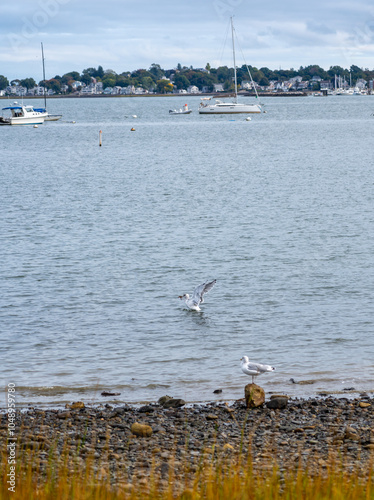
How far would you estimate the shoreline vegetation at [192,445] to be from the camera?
8.29 meters

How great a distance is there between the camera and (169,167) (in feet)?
237

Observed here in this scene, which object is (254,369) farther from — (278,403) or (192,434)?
(192,434)

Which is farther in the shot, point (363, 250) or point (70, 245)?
point (70, 245)

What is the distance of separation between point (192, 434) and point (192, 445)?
1.92ft

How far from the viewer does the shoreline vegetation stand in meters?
8.29

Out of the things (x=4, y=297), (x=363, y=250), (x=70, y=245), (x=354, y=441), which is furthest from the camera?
(x=70, y=245)

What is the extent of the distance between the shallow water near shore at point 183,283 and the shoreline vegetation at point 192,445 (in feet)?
4.75

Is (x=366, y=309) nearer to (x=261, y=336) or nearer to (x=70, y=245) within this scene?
(x=261, y=336)

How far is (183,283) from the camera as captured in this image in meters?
25.0

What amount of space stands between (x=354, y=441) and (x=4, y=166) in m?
68.5

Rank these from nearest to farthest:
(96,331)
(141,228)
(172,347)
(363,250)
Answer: (172,347)
(96,331)
(363,250)
(141,228)

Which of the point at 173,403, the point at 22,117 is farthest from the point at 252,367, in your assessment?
the point at 22,117

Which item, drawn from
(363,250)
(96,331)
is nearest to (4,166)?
(363,250)

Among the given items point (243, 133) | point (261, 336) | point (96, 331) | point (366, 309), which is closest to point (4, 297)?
point (96, 331)
